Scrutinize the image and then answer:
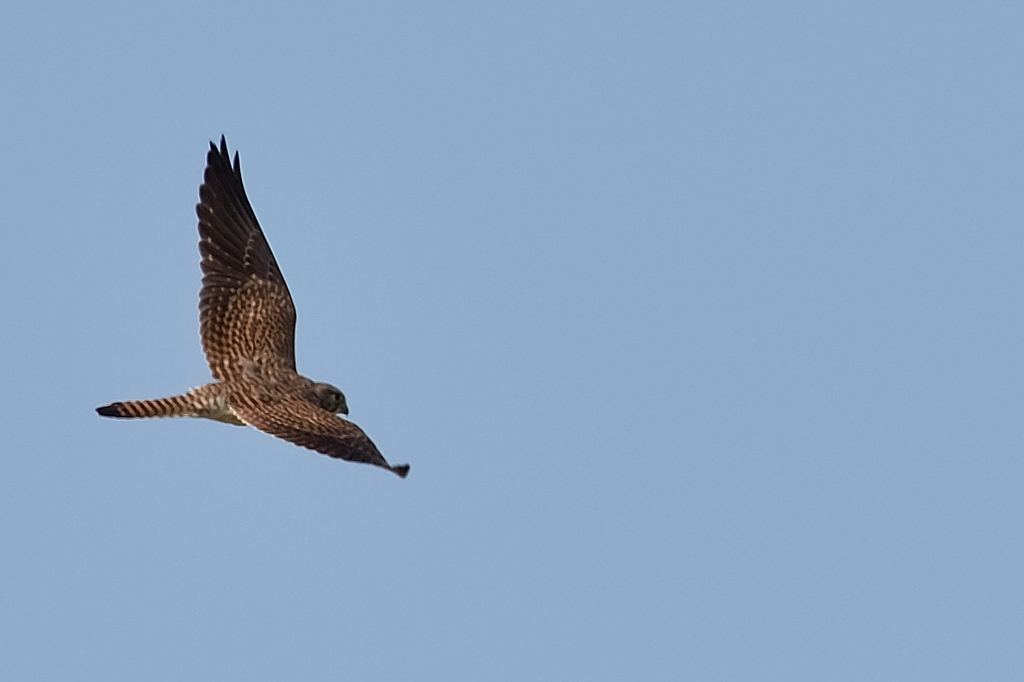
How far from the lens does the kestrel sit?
1823cm

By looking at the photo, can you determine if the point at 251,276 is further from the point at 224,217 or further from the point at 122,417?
the point at 122,417

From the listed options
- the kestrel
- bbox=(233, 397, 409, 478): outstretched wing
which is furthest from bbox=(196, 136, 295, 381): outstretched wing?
bbox=(233, 397, 409, 478): outstretched wing

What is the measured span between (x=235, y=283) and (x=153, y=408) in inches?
93.7

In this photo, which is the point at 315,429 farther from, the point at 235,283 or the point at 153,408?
the point at 235,283

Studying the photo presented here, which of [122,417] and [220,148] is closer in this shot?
[122,417]

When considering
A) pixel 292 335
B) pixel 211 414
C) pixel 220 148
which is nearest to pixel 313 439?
pixel 211 414

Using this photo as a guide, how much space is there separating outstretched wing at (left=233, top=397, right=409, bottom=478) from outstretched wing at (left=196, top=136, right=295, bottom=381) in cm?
147

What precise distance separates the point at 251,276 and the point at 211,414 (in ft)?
7.49

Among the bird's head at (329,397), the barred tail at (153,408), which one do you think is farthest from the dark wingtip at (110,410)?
the bird's head at (329,397)

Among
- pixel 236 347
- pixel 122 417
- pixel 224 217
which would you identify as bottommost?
pixel 122 417

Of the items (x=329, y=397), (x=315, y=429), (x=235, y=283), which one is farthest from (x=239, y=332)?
(x=315, y=429)

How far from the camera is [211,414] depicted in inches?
730

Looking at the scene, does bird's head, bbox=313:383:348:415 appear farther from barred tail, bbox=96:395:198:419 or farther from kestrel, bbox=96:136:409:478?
barred tail, bbox=96:395:198:419

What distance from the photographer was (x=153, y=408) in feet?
59.8
